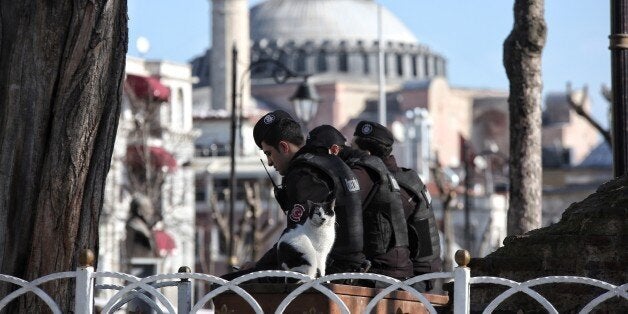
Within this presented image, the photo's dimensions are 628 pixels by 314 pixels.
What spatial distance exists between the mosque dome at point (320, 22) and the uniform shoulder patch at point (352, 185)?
142 meters

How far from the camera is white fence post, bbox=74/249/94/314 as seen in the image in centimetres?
848

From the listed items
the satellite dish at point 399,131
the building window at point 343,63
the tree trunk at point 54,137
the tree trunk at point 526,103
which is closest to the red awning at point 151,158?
the tree trunk at point 526,103

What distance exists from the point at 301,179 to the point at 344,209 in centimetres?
26

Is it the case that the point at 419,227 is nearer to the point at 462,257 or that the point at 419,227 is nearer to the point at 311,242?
the point at 311,242

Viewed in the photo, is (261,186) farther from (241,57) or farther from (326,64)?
(326,64)

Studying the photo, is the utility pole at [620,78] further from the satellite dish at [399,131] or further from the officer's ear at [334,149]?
the satellite dish at [399,131]

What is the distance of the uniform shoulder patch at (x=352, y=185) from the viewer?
8.95 meters

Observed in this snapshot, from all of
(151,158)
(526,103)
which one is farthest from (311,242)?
(151,158)

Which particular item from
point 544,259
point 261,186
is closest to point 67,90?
point 544,259

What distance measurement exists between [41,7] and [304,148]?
57.8 inches

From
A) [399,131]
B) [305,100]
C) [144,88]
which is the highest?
[399,131]

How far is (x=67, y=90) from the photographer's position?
30.9ft

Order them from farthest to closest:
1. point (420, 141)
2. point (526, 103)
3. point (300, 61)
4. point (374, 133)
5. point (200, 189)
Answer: point (300, 61) < point (420, 141) < point (200, 189) < point (526, 103) < point (374, 133)

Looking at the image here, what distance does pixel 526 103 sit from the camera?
684 inches
